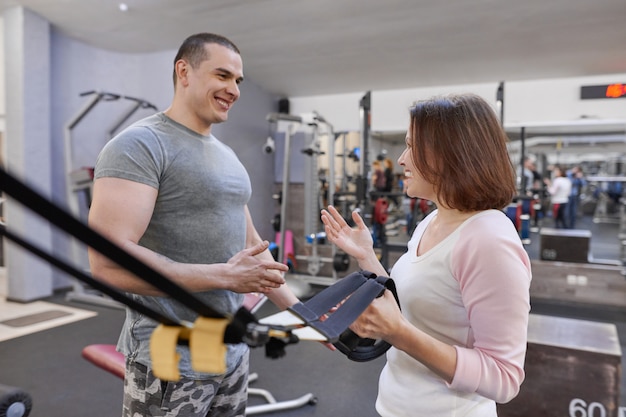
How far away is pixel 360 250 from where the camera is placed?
1.04 meters

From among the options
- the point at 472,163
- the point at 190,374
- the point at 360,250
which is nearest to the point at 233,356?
the point at 190,374

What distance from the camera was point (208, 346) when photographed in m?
0.38

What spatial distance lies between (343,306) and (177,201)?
2.32ft

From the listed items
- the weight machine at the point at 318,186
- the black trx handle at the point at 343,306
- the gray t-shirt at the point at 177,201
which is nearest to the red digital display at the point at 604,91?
the weight machine at the point at 318,186

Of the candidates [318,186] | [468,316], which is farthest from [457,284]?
[318,186]

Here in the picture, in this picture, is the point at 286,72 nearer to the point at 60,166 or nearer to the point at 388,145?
the point at 388,145

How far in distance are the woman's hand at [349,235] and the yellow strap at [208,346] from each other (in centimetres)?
67

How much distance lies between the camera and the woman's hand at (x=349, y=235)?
1.04 metres

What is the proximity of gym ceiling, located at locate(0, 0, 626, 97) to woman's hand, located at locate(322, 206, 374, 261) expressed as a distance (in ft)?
9.23

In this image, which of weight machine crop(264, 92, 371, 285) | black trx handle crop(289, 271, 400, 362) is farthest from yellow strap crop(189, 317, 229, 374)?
weight machine crop(264, 92, 371, 285)

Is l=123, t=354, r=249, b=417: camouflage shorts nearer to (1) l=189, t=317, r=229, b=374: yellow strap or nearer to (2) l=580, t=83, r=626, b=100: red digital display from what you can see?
(1) l=189, t=317, r=229, b=374: yellow strap

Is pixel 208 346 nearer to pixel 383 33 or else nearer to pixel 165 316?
pixel 165 316

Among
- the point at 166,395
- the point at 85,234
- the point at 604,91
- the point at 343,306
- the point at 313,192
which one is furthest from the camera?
the point at 313,192

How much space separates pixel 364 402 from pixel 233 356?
1.59m
